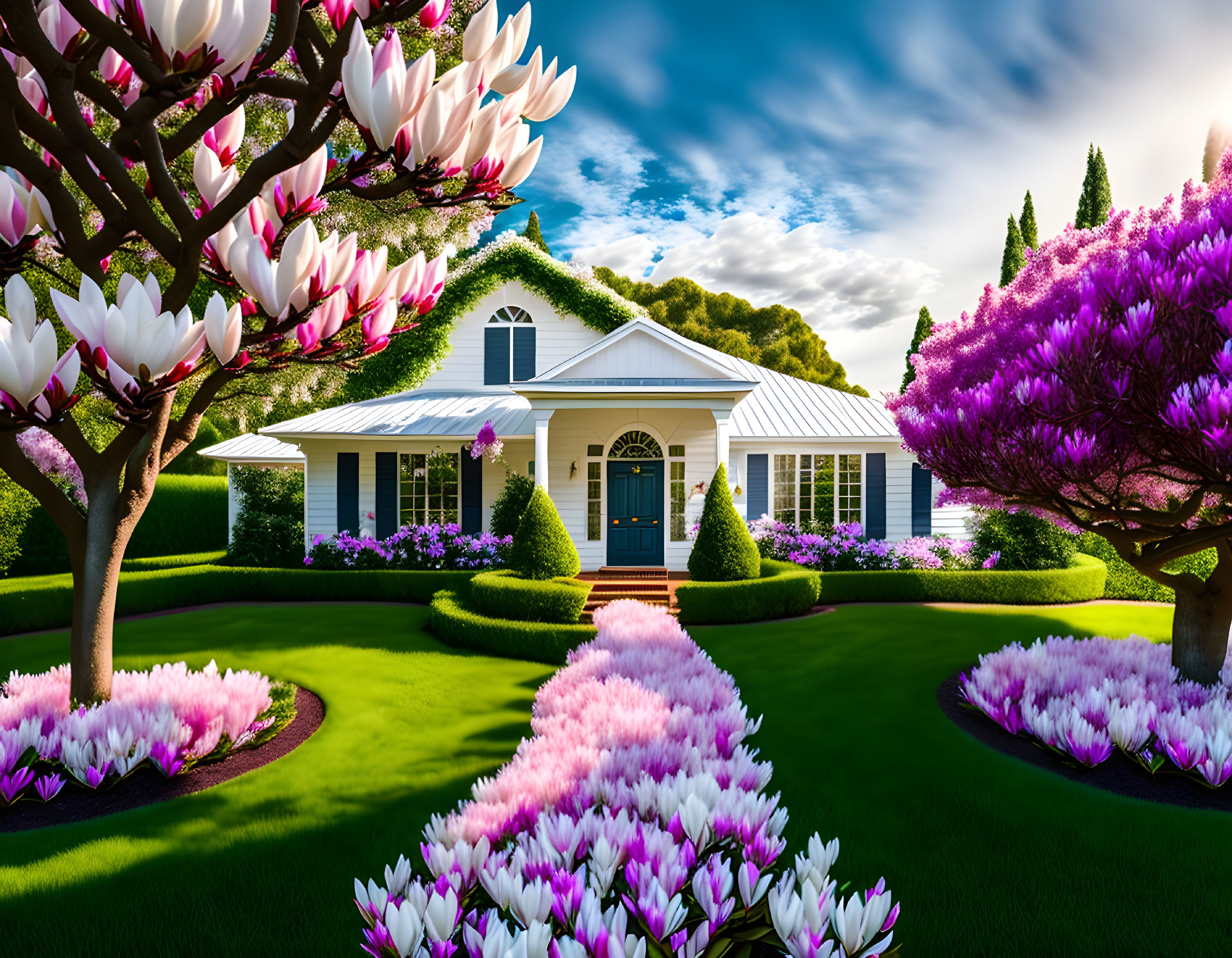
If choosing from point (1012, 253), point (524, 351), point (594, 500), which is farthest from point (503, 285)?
point (1012, 253)

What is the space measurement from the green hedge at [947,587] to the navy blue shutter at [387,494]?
952 cm

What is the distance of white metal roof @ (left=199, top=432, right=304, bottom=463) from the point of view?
56.6 feet

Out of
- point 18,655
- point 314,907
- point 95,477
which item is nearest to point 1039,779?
point 314,907

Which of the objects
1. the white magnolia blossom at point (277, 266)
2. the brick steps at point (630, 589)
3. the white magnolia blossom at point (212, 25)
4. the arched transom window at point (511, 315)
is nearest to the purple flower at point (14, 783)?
the white magnolia blossom at point (277, 266)

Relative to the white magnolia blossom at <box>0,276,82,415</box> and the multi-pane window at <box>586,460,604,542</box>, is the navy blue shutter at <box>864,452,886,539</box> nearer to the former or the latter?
the multi-pane window at <box>586,460,604,542</box>

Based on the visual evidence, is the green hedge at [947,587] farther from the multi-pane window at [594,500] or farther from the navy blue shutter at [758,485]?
the multi-pane window at [594,500]

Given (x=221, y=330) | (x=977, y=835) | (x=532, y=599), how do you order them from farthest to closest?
(x=532, y=599)
(x=977, y=835)
(x=221, y=330)

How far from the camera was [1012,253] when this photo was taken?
76.2 feet

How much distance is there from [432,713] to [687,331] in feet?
101

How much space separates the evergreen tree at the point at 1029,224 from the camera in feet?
80.8

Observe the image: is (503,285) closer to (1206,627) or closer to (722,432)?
(722,432)

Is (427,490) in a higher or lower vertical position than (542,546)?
higher

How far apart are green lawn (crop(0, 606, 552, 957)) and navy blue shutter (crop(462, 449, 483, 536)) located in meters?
7.17

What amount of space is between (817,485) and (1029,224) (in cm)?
1887
